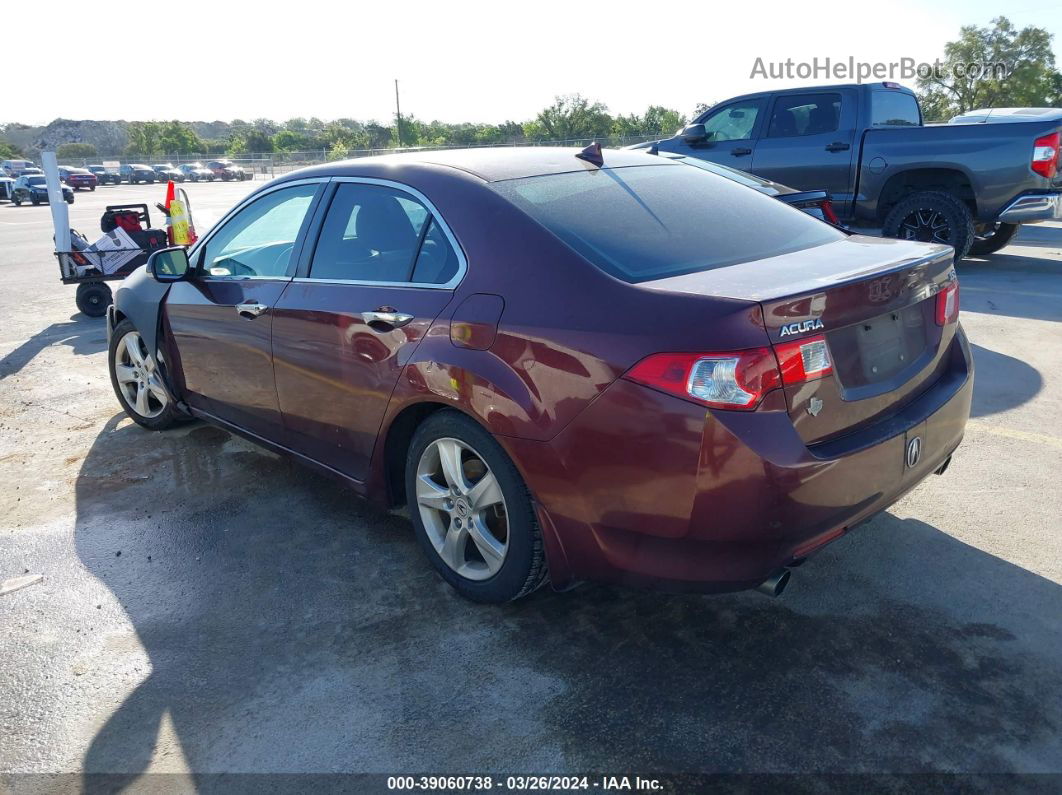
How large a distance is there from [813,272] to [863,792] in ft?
5.20

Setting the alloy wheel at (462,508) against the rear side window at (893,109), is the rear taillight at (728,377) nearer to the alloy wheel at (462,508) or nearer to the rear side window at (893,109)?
the alloy wheel at (462,508)

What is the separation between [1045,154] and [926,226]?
1.29 metres

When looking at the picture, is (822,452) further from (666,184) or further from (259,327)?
(259,327)

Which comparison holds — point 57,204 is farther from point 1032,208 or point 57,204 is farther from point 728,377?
point 1032,208

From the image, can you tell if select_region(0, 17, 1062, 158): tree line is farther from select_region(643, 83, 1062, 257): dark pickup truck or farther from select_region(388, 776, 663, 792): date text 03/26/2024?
select_region(388, 776, 663, 792): date text 03/26/2024

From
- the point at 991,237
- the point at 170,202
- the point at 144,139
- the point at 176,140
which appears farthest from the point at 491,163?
the point at 144,139

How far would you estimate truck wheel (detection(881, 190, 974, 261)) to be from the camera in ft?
28.9

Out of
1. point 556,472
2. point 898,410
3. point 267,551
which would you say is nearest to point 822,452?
point 898,410

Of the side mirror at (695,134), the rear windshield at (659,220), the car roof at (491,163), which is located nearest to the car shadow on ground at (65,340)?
the car roof at (491,163)

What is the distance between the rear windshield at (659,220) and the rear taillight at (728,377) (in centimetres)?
46

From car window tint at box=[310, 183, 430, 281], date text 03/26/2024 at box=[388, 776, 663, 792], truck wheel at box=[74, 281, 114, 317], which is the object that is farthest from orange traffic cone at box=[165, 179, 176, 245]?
date text 03/26/2024 at box=[388, 776, 663, 792]

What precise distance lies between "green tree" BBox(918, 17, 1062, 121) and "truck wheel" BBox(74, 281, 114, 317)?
1448 inches

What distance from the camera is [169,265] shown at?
4.42 metres

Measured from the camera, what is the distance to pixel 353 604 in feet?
10.8
